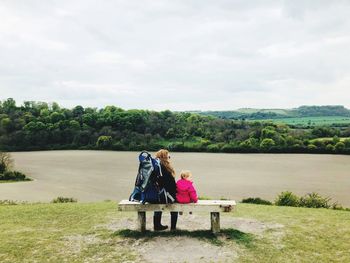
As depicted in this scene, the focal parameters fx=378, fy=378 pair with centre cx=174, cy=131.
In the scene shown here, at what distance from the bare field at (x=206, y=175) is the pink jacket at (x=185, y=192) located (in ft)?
71.7

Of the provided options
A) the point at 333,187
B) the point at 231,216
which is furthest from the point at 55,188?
the point at 231,216

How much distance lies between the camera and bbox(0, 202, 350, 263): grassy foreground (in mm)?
7418

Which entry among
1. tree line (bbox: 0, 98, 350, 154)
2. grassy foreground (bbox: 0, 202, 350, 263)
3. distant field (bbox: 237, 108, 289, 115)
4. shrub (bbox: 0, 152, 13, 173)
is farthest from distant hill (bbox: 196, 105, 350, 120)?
grassy foreground (bbox: 0, 202, 350, 263)

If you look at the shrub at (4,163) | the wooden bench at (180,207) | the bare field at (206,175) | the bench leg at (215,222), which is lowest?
the bare field at (206,175)

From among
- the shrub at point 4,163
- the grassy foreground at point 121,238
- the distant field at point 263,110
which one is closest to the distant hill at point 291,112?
the distant field at point 263,110

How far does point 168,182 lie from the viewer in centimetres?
877

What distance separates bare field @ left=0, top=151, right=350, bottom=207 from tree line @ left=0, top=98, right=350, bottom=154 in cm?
530

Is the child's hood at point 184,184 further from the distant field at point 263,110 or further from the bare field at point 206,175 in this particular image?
the distant field at point 263,110

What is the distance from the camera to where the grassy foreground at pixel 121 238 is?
24.3 feet

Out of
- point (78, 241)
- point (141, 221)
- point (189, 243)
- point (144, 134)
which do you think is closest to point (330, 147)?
point (144, 134)

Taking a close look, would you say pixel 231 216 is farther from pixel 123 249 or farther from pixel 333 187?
pixel 333 187

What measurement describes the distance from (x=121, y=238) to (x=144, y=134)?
79.3 meters

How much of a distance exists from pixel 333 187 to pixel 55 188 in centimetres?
2764

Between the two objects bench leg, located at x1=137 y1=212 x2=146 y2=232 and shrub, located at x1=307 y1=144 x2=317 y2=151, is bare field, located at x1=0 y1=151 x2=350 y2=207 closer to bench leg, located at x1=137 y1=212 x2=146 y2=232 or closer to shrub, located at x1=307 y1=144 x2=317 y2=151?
shrub, located at x1=307 y1=144 x2=317 y2=151
